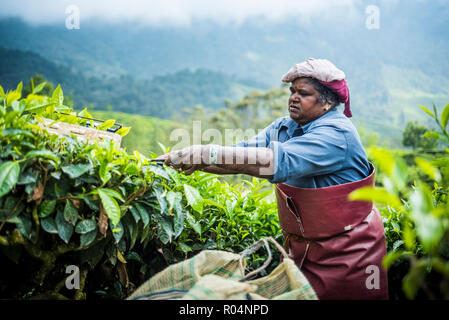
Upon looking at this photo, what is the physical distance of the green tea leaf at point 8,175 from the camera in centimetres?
113

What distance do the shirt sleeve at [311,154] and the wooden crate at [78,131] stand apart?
80cm

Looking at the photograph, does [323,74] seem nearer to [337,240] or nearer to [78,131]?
[337,240]

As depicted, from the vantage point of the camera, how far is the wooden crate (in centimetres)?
143

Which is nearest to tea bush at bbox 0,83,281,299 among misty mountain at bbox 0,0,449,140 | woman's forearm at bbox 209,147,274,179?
woman's forearm at bbox 209,147,274,179

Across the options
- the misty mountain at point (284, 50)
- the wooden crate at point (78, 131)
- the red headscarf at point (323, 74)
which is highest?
the misty mountain at point (284, 50)

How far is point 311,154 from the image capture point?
4.82 feet

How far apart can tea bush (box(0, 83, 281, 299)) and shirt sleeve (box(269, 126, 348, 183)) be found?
1.47 feet

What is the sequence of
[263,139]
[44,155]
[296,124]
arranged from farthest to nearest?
[263,139], [296,124], [44,155]

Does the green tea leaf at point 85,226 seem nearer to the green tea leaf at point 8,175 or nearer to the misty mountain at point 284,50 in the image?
the green tea leaf at point 8,175

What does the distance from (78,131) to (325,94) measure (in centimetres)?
129

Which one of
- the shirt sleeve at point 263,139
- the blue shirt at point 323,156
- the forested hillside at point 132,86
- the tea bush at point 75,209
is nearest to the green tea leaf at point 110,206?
the tea bush at point 75,209

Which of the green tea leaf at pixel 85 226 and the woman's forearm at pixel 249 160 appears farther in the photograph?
the woman's forearm at pixel 249 160

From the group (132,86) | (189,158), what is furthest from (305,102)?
(132,86)

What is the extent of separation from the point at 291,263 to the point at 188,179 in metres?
0.84
